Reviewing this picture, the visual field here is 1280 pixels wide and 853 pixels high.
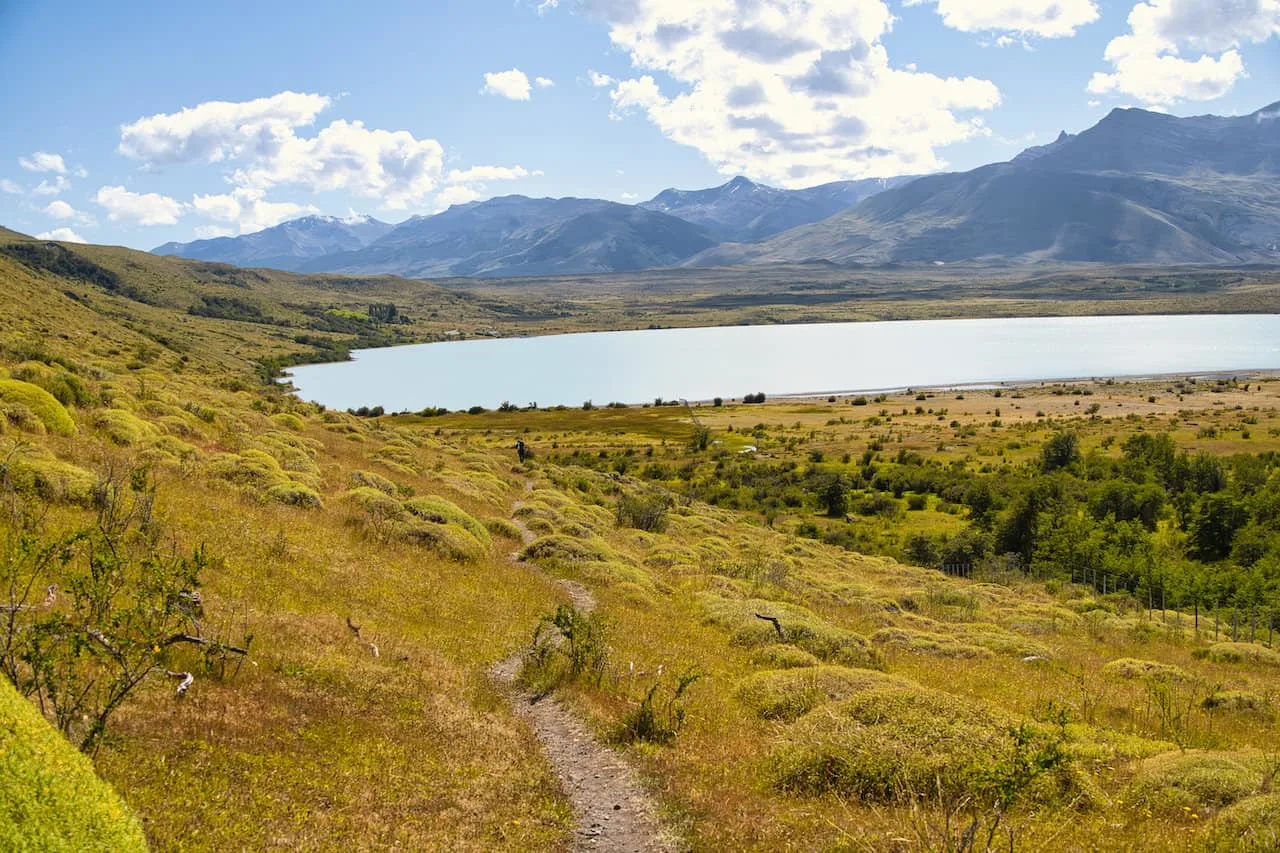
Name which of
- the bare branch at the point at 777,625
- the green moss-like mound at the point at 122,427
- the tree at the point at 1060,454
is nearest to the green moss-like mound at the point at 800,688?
the bare branch at the point at 777,625

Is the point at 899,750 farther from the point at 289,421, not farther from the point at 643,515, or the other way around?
the point at 289,421

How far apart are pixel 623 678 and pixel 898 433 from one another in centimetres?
9312

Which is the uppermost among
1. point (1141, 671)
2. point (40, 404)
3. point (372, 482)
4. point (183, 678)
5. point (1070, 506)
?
point (40, 404)

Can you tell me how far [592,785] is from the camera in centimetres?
1034

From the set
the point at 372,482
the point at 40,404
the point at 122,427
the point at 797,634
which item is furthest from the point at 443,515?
the point at 797,634

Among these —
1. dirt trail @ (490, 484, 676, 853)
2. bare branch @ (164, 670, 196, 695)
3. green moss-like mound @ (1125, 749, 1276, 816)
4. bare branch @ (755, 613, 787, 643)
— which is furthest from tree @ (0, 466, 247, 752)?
green moss-like mound @ (1125, 749, 1276, 816)

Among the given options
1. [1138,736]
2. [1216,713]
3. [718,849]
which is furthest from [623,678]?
[1216,713]

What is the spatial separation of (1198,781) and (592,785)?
8011 millimetres

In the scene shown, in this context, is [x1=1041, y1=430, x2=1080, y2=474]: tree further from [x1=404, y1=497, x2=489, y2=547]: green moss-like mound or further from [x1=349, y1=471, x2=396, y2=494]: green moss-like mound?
[x1=349, y1=471, x2=396, y2=494]: green moss-like mound

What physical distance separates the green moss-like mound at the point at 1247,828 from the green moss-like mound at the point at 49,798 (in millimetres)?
10520

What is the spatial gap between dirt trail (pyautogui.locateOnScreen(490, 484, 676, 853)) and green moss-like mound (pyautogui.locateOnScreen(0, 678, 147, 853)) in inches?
203

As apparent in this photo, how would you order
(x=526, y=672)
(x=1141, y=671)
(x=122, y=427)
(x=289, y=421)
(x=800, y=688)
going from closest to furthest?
(x=800, y=688) → (x=526, y=672) → (x=1141, y=671) → (x=122, y=427) → (x=289, y=421)

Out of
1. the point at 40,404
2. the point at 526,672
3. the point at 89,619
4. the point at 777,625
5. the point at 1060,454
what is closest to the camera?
the point at 89,619

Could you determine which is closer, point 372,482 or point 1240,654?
point 1240,654
